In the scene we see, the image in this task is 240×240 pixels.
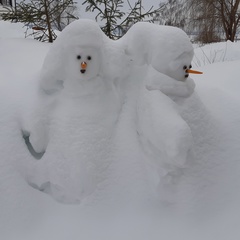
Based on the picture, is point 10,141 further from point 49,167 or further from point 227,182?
point 227,182

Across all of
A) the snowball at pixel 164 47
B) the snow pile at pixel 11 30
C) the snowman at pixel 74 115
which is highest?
the snowball at pixel 164 47

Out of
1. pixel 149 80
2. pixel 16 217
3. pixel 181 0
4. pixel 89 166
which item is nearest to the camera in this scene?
pixel 16 217

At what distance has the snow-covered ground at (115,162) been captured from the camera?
154 cm

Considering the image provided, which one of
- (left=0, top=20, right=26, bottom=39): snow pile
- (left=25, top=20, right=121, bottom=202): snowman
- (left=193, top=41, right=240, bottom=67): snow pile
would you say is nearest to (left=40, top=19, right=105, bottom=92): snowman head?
(left=25, top=20, right=121, bottom=202): snowman

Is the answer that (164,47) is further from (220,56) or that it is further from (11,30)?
(11,30)

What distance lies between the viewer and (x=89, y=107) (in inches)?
71.7

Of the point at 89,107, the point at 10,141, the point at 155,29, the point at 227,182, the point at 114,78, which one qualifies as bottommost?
the point at 227,182

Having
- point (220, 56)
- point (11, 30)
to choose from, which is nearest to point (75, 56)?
point (220, 56)

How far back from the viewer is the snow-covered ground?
5.07 feet

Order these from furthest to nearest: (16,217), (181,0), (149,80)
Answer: (181,0), (149,80), (16,217)

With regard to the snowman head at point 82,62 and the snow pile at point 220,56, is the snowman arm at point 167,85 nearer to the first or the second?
the snowman head at point 82,62

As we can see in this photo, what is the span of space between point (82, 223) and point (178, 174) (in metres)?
0.63

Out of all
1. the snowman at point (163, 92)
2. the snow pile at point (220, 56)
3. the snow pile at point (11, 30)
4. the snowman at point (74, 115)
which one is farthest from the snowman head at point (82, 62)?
the snow pile at point (11, 30)

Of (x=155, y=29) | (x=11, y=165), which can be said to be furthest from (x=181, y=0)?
(x=11, y=165)
